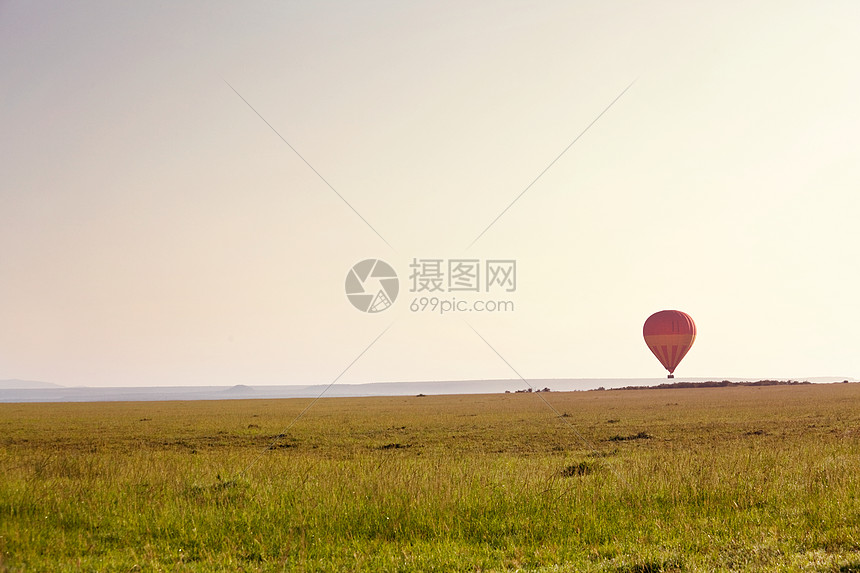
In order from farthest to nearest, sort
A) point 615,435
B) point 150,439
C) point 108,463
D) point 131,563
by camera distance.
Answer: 1. point 150,439
2. point 615,435
3. point 108,463
4. point 131,563

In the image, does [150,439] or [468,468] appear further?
[150,439]

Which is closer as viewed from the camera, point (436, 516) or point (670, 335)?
point (436, 516)

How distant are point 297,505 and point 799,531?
8.03 metres

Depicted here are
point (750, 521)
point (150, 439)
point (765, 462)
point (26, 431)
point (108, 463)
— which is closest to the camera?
point (750, 521)

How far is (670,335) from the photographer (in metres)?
81.2

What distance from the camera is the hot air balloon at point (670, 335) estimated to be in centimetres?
8106

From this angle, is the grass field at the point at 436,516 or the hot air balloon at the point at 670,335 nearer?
the grass field at the point at 436,516

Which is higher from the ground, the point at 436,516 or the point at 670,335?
the point at 670,335

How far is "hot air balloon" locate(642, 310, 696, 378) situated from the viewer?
266ft

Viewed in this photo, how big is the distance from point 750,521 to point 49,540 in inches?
438

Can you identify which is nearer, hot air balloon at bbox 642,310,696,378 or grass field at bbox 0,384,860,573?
grass field at bbox 0,384,860,573

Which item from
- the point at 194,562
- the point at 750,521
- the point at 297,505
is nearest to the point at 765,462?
the point at 750,521

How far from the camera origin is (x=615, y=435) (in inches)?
1141

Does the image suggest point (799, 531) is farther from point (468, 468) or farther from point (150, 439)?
point (150, 439)
